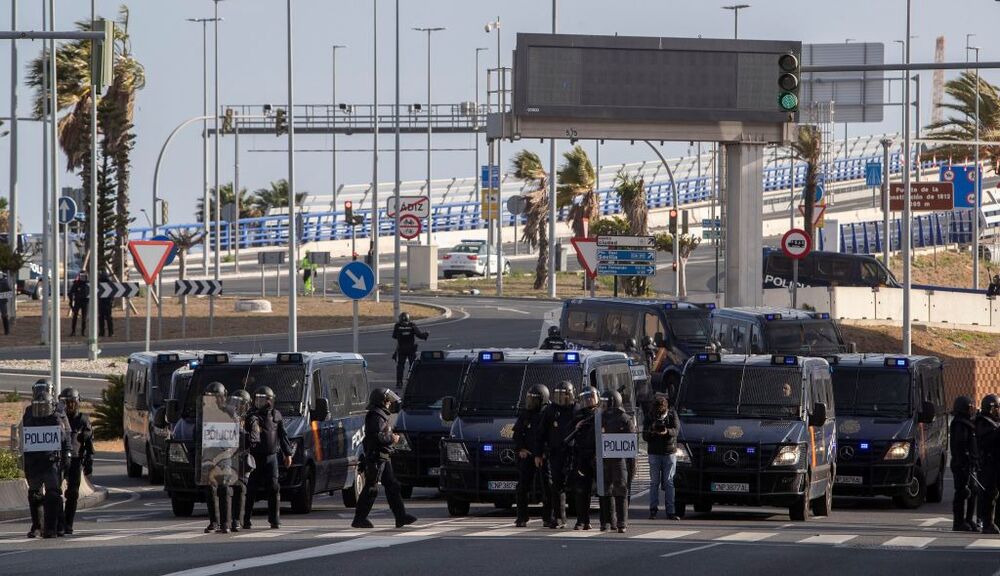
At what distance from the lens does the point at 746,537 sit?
1853 centimetres

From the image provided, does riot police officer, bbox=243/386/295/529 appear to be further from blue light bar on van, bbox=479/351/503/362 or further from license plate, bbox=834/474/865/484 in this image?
license plate, bbox=834/474/865/484

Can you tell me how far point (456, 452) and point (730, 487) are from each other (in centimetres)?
308

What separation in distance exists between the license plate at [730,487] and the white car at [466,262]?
187ft

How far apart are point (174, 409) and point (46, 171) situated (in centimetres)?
1851

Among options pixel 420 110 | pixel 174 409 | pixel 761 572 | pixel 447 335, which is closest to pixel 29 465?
pixel 174 409

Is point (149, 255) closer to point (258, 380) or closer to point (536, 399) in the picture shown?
point (258, 380)

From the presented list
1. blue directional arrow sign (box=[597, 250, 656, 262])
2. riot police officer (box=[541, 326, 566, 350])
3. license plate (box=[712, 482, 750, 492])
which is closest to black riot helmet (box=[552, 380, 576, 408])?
license plate (box=[712, 482, 750, 492])

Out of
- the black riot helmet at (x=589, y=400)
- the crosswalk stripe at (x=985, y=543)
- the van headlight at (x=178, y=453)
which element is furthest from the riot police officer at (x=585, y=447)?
the van headlight at (x=178, y=453)

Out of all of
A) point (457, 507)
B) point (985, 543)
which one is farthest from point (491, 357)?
point (985, 543)

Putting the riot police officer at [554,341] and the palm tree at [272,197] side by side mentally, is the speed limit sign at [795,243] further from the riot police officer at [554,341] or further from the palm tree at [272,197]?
the palm tree at [272,197]

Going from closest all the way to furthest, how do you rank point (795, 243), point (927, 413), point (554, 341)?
point (927, 413), point (554, 341), point (795, 243)

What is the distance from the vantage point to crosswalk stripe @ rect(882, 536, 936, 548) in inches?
711

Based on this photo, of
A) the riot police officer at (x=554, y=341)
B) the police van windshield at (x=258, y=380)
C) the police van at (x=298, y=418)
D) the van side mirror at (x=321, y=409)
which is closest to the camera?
the van side mirror at (x=321, y=409)

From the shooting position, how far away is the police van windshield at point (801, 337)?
30.9 meters
